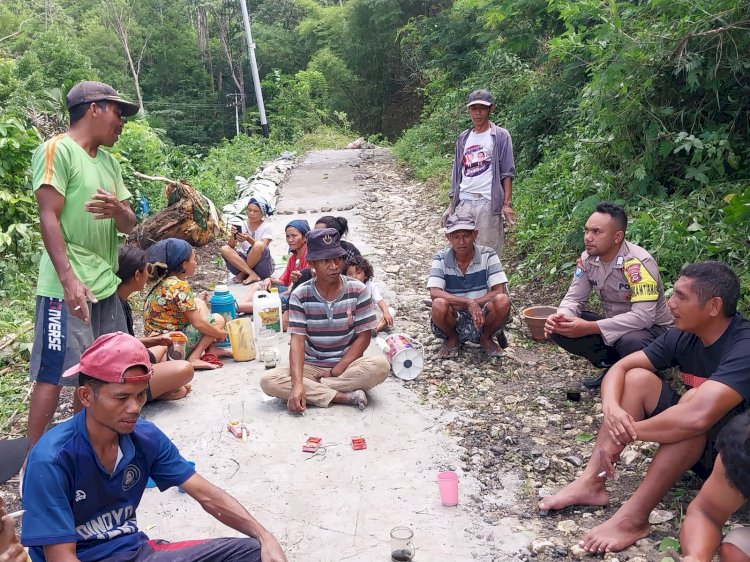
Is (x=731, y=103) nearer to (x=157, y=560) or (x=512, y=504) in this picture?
(x=512, y=504)

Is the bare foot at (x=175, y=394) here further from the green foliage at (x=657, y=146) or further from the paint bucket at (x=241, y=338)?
the green foliage at (x=657, y=146)

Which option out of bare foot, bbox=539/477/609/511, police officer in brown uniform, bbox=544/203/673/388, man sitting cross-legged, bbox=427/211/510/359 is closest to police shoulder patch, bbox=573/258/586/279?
police officer in brown uniform, bbox=544/203/673/388

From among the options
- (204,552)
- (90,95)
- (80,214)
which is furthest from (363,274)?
(204,552)

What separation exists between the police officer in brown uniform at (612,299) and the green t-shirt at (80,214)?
110 inches

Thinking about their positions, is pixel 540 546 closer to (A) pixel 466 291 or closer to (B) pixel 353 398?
(B) pixel 353 398

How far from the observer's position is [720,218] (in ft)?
18.7

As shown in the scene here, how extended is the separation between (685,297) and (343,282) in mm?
2329

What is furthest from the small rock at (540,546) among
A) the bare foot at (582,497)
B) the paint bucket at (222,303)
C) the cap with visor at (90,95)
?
the paint bucket at (222,303)

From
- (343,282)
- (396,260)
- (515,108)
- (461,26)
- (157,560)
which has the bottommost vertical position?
(396,260)

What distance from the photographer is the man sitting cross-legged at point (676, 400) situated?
3.10 m

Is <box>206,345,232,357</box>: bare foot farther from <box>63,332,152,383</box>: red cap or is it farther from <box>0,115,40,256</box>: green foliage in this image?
<box>63,332,152,383</box>: red cap

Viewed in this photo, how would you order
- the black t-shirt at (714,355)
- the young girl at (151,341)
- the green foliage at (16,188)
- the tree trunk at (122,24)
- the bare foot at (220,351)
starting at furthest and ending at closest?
the tree trunk at (122,24), the green foliage at (16,188), the bare foot at (220,351), the young girl at (151,341), the black t-shirt at (714,355)

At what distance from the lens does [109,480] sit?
2547mm

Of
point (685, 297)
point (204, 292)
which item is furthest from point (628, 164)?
point (204, 292)
